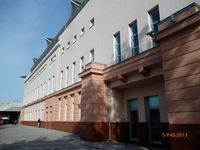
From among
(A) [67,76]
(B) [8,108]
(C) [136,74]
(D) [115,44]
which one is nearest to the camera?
(C) [136,74]

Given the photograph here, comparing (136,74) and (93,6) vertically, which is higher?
(93,6)

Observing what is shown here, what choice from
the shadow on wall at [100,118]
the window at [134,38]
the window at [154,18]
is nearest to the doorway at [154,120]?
the shadow on wall at [100,118]

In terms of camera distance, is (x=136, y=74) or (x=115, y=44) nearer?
(x=136, y=74)

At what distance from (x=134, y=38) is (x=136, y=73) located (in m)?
2.43

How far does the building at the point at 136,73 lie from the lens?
24.6 feet

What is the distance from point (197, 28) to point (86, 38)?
12711 mm

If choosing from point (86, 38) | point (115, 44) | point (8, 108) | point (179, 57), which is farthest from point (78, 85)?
point (8, 108)

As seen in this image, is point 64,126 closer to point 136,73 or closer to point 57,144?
point 57,144

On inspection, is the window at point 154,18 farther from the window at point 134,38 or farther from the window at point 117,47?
the window at point 117,47

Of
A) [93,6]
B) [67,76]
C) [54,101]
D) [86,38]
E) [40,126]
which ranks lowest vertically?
[40,126]

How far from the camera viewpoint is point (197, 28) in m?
7.36

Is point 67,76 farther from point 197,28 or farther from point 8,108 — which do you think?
point 8,108

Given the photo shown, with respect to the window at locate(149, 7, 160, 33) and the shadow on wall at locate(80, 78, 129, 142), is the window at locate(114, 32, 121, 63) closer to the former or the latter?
the shadow on wall at locate(80, 78, 129, 142)

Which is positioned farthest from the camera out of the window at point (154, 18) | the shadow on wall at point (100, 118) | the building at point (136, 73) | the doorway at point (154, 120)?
the shadow on wall at point (100, 118)
